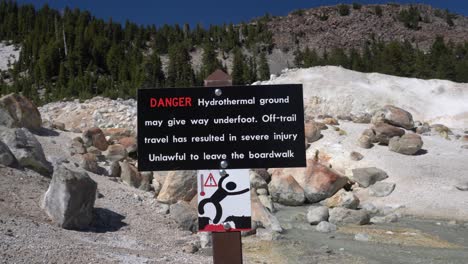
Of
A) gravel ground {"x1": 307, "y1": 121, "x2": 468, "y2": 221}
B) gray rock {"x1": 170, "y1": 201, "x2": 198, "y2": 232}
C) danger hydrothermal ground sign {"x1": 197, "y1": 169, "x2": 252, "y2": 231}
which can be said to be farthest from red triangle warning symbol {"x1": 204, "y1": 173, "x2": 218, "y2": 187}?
gravel ground {"x1": 307, "y1": 121, "x2": 468, "y2": 221}

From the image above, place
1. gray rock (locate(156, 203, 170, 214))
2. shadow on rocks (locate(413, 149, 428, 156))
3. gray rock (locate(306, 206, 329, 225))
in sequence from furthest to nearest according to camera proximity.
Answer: shadow on rocks (locate(413, 149, 428, 156)) → gray rock (locate(306, 206, 329, 225)) → gray rock (locate(156, 203, 170, 214))

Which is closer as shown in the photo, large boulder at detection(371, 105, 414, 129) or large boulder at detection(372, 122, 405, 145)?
large boulder at detection(372, 122, 405, 145)

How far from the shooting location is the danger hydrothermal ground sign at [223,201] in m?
3.74

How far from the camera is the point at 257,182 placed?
1558 cm

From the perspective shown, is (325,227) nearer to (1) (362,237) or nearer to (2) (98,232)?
(1) (362,237)

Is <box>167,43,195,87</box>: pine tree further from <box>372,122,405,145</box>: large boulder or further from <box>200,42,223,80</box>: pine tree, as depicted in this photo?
<box>372,122,405,145</box>: large boulder

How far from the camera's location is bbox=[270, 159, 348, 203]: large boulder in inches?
587

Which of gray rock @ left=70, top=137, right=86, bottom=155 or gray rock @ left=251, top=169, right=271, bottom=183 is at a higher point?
gray rock @ left=70, top=137, right=86, bottom=155

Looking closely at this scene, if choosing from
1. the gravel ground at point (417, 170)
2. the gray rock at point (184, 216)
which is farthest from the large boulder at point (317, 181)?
the gray rock at point (184, 216)

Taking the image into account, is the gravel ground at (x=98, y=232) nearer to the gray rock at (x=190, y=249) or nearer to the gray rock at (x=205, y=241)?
the gray rock at (x=190, y=249)

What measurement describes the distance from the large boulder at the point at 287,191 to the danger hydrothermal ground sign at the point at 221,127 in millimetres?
11023

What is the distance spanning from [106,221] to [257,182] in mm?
7260

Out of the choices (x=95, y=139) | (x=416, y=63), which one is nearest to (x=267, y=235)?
(x=95, y=139)

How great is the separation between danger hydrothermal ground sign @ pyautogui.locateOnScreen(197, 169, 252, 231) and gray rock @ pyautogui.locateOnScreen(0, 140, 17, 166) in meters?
7.42
